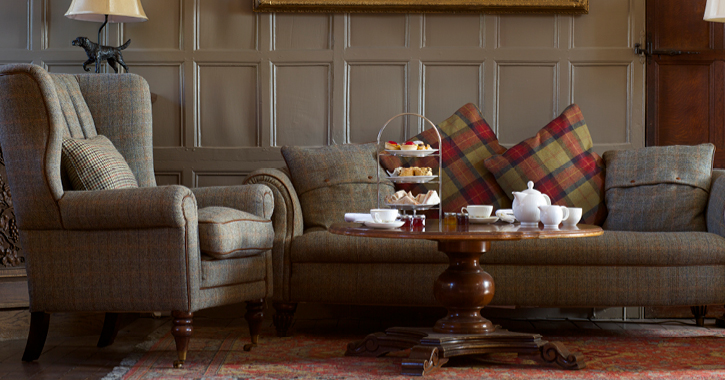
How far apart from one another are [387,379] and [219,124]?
2.08 meters

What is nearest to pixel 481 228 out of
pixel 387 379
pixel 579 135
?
pixel 387 379

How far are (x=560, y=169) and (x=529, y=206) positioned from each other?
1.14 metres

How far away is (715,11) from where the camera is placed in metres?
3.41

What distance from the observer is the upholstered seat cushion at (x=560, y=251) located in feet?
9.11

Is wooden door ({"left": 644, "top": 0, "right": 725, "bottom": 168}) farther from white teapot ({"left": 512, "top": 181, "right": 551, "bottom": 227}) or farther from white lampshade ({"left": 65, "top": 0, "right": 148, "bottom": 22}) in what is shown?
white lampshade ({"left": 65, "top": 0, "right": 148, "bottom": 22})

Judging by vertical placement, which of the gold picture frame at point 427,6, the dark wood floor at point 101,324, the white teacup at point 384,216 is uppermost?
the gold picture frame at point 427,6

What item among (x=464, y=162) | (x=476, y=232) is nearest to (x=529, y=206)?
(x=476, y=232)

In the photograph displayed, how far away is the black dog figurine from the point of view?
3492 mm

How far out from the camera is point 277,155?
384 centimetres

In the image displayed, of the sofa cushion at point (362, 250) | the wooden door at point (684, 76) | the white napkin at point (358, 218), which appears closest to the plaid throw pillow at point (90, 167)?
the sofa cushion at point (362, 250)

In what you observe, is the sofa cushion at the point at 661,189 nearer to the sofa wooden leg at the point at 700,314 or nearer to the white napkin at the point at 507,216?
the sofa wooden leg at the point at 700,314

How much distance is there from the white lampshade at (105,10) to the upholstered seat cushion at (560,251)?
1.53 meters

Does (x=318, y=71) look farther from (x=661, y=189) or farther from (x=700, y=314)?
(x=700, y=314)

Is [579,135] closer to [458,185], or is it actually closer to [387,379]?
[458,185]
